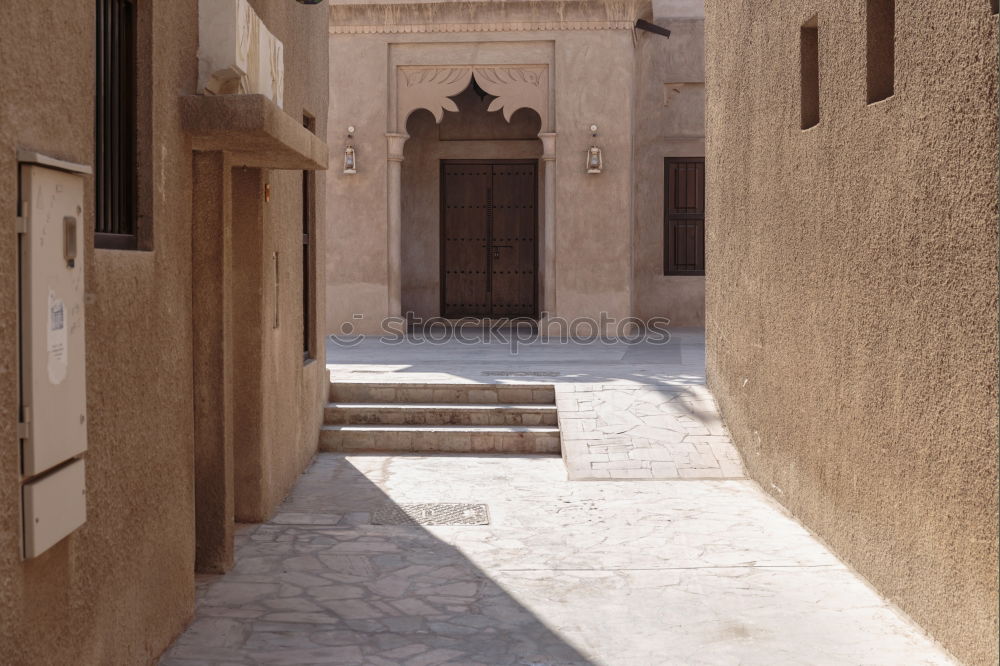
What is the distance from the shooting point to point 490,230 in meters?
17.5

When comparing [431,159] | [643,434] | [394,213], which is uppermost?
[431,159]

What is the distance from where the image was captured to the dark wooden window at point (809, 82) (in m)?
6.71

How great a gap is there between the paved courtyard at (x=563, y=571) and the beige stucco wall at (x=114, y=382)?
55 cm

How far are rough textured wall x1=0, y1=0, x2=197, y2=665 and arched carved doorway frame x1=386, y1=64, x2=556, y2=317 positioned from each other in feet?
33.5

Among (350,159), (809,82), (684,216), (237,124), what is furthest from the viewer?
(684,216)

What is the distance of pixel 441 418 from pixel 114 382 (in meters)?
5.89

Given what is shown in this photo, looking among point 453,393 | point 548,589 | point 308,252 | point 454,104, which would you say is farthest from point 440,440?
Answer: point 454,104

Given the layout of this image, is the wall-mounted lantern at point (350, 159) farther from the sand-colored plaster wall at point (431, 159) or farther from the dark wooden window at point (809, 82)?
the dark wooden window at point (809, 82)

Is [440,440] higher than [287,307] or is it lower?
lower

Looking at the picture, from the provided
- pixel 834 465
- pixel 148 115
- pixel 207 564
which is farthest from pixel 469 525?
pixel 148 115

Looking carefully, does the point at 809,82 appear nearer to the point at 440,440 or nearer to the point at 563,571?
the point at 563,571

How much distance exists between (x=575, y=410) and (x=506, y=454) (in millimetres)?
724

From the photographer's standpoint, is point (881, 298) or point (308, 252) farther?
point (308, 252)

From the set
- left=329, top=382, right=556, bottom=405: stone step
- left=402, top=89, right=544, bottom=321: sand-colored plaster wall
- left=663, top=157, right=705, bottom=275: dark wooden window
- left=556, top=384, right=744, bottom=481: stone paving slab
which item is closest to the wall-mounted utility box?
left=556, top=384, right=744, bottom=481: stone paving slab
